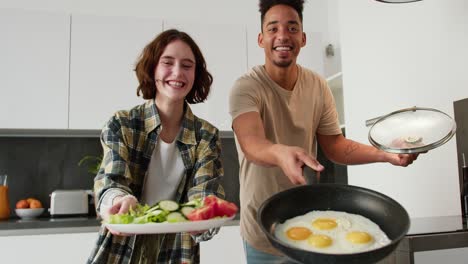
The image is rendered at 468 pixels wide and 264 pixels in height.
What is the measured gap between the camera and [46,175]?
9.67ft

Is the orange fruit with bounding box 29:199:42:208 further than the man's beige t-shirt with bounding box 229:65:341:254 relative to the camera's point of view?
Yes

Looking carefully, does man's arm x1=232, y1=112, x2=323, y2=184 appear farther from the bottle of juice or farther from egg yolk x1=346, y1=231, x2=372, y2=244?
the bottle of juice

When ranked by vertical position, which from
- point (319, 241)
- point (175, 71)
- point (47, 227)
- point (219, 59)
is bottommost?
point (47, 227)

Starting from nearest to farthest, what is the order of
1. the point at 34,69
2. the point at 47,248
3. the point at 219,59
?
the point at 47,248 → the point at 34,69 → the point at 219,59

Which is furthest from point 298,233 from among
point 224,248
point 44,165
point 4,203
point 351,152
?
point 44,165

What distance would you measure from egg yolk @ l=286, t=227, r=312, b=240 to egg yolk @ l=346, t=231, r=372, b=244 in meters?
0.08

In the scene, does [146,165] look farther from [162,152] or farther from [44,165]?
[44,165]

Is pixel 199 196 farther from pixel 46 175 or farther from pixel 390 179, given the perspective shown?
pixel 46 175

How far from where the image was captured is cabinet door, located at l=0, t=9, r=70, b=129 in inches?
100.0

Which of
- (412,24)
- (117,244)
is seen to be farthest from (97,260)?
(412,24)

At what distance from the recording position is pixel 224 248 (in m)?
2.59

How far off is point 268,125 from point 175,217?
16.7 inches


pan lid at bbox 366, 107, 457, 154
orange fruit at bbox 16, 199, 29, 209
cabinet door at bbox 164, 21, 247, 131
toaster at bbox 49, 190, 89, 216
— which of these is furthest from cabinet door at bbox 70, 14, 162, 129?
pan lid at bbox 366, 107, 457, 154

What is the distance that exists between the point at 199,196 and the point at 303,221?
426mm
